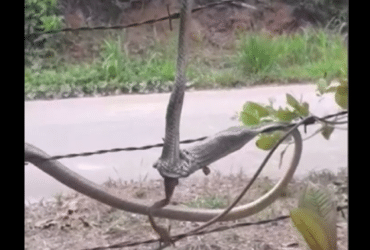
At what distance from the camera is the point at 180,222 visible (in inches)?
33.0

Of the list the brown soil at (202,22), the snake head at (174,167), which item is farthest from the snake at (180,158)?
the brown soil at (202,22)

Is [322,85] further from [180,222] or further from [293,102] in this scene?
[180,222]

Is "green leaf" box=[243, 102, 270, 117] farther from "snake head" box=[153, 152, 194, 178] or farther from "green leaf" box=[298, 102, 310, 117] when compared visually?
"snake head" box=[153, 152, 194, 178]

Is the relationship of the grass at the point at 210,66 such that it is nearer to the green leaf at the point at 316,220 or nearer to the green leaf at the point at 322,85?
the green leaf at the point at 322,85

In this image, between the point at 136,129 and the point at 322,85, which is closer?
the point at 322,85

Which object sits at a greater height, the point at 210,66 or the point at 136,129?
the point at 210,66

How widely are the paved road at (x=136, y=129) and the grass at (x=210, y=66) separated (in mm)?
36

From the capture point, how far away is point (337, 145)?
903 mm

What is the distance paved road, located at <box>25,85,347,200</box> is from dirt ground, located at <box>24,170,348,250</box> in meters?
0.04

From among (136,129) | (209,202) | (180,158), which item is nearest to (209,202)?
(209,202)

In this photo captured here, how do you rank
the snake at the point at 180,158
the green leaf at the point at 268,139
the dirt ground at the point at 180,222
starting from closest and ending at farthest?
the snake at the point at 180,158, the green leaf at the point at 268,139, the dirt ground at the point at 180,222

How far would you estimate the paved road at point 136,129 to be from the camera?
2.76ft

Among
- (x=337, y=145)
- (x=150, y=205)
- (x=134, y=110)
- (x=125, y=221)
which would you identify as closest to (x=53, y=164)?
(x=150, y=205)

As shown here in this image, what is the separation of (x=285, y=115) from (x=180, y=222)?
0.25 m
